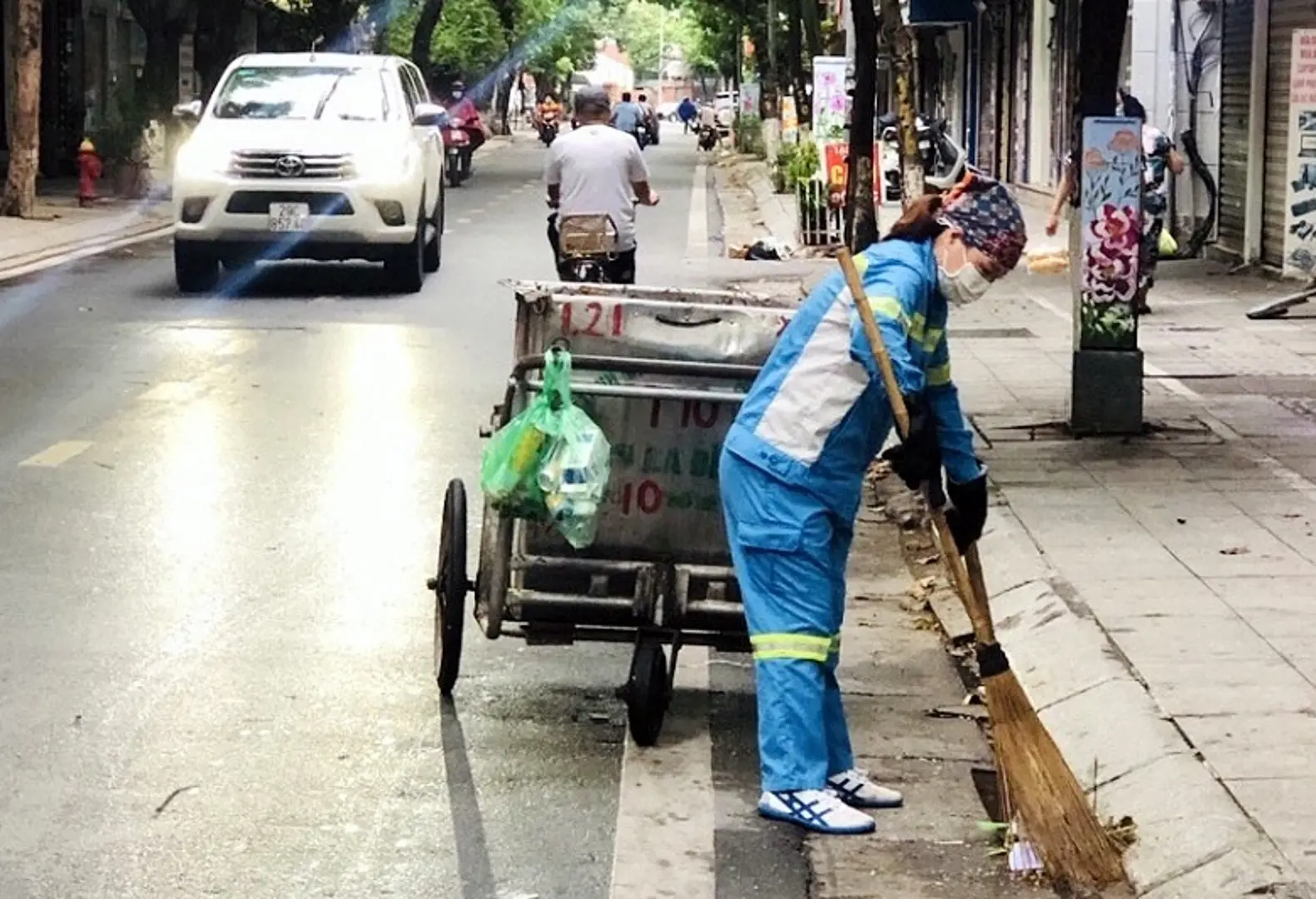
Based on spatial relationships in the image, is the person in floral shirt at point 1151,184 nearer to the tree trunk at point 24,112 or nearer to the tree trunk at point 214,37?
the tree trunk at point 24,112

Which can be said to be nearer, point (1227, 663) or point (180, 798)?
point (180, 798)

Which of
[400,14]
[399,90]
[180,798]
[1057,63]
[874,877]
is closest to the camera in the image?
[874,877]

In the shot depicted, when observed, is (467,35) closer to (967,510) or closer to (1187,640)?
(1187,640)

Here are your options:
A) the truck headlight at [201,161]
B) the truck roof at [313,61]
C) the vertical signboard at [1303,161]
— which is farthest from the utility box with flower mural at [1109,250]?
the truck roof at [313,61]

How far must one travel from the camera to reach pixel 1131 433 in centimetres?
1048

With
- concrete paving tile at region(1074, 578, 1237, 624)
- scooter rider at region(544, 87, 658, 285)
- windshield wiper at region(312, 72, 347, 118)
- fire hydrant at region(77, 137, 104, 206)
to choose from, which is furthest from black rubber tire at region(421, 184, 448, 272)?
concrete paving tile at region(1074, 578, 1237, 624)

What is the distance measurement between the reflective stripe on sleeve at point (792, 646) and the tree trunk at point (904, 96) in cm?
A: 793

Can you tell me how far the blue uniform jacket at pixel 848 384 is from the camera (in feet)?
16.7

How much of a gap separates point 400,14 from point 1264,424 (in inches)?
2244

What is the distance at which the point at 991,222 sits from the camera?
5133mm

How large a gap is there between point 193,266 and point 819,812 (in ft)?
44.6

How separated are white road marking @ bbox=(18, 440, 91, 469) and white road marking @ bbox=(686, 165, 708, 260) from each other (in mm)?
12674

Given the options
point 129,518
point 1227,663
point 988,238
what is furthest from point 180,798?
point 129,518

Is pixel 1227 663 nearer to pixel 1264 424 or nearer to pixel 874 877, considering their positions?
pixel 874 877
